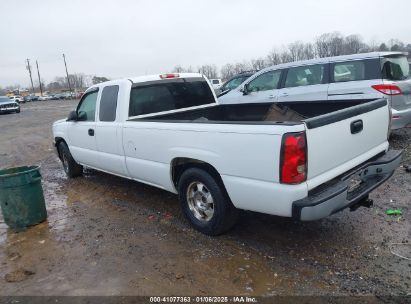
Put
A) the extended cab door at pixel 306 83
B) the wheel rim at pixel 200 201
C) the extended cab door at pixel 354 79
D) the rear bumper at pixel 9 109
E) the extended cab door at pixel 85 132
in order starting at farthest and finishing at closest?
1. the rear bumper at pixel 9 109
2. the extended cab door at pixel 306 83
3. the extended cab door at pixel 354 79
4. the extended cab door at pixel 85 132
5. the wheel rim at pixel 200 201

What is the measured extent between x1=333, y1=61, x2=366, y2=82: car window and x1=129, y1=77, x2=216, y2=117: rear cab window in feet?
10.6

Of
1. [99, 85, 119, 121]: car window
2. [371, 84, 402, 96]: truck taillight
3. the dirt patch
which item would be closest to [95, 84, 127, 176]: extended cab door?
[99, 85, 119, 121]: car window

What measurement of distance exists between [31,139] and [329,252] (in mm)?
13468

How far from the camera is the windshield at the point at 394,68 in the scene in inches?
289

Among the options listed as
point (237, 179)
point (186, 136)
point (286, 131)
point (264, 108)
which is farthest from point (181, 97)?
point (286, 131)

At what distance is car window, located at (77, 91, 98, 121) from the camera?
6215 mm

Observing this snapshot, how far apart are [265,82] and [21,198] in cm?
630

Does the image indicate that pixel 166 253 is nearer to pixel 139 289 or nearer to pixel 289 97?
pixel 139 289

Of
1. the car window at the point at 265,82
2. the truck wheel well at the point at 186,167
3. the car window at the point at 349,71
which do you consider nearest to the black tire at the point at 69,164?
the truck wheel well at the point at 186,167

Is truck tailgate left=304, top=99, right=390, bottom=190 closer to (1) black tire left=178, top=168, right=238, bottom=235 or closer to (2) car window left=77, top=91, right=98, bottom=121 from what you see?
(1) black tire left=178, top=168, right=238, bottom=235

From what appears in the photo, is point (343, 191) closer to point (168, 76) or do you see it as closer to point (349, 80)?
point (168, 76)

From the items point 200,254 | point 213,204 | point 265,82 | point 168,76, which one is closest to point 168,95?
Answer: point 168,76

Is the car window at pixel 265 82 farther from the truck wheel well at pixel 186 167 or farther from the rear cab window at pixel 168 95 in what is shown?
the truck wheel well at pixel 186 167

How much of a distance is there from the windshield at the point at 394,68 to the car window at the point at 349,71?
39cm
